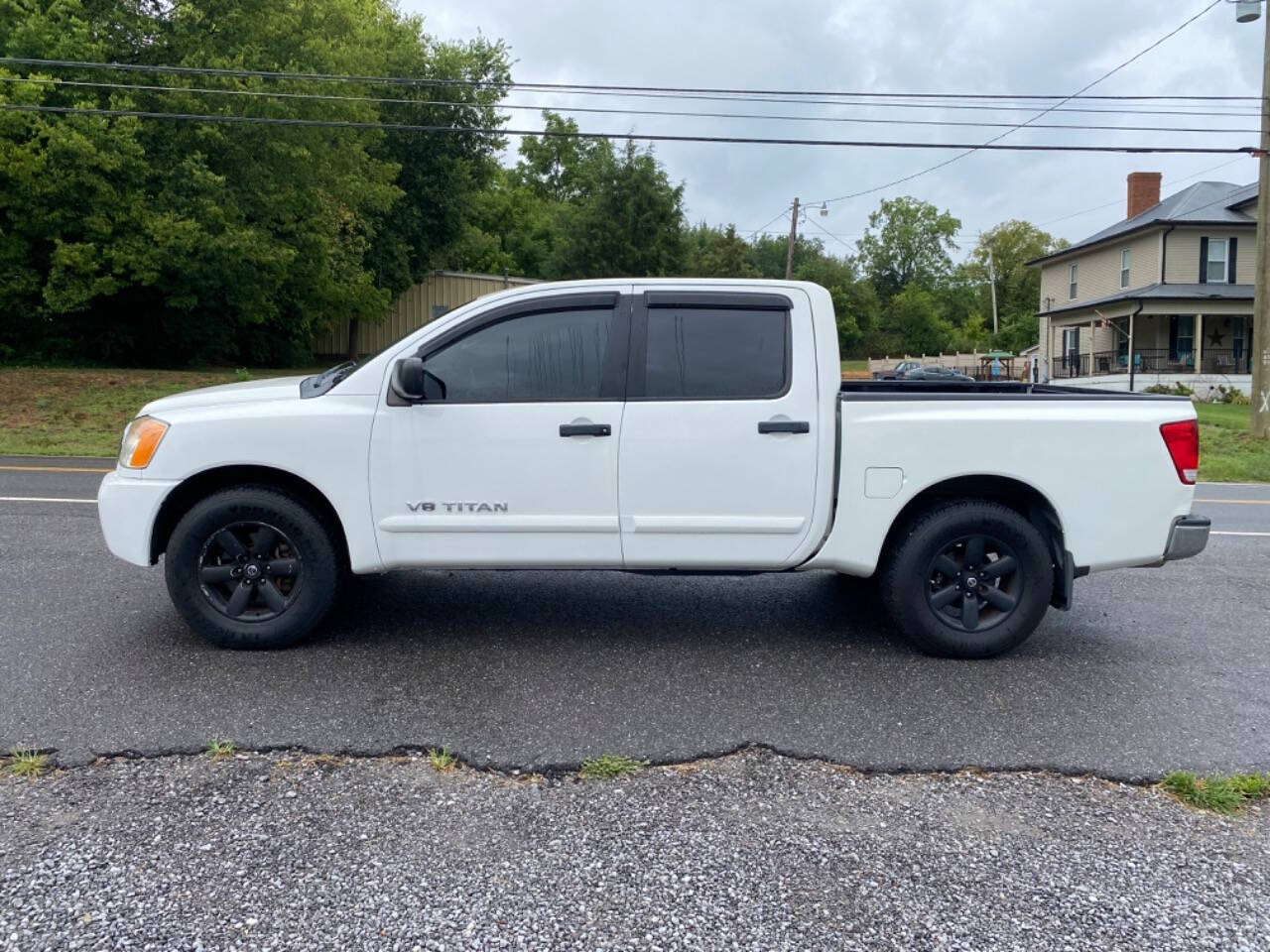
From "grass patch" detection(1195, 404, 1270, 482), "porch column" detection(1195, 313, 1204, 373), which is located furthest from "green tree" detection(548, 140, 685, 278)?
"grass patch" detection(1195, 404, 1270, 482)

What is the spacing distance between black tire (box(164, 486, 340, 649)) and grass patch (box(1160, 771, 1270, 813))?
→ 3.82m

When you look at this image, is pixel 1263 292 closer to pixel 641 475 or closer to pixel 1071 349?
pixel 641 475

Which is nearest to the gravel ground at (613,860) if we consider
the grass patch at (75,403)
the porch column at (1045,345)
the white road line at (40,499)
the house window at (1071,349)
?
the white road line at (40,499)

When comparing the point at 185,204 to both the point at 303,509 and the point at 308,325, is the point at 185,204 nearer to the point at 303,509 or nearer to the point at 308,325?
the point at 308,325

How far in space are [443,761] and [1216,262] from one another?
4063 centimetres

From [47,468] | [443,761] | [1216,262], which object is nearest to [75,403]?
[47,468]

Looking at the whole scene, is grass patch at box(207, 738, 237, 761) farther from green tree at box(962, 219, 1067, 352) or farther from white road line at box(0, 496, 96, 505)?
green tree at box(962, 219, 1067, 352)

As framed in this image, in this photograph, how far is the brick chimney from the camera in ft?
137

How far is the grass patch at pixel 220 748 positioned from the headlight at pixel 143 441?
67.6 inches

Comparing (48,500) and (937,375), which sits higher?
(937,375)

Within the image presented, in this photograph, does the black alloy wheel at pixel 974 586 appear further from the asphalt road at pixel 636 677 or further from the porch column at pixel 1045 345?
the porch column at pixel 1045 345

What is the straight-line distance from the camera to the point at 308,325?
105 feet

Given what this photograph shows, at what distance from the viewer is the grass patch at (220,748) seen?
381 centimetres

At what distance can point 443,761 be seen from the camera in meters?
3.75
